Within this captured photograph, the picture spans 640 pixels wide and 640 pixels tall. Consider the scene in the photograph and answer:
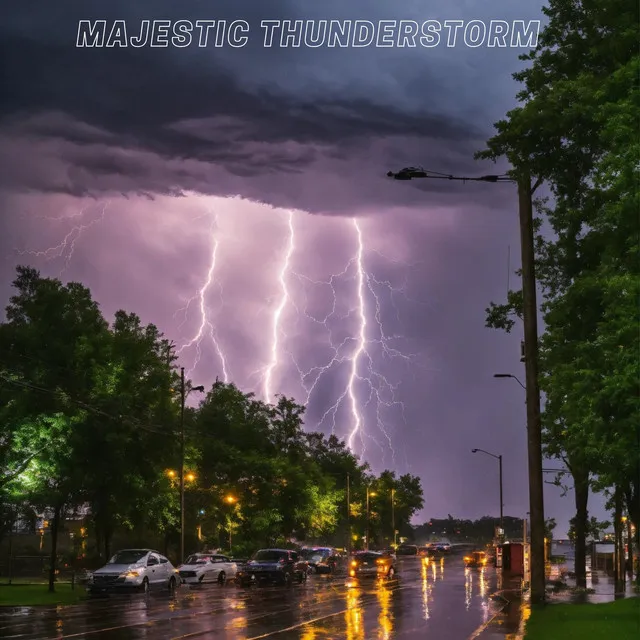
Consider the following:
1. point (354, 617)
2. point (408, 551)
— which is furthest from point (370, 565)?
point (408, 551)

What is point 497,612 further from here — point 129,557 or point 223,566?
point 223,566

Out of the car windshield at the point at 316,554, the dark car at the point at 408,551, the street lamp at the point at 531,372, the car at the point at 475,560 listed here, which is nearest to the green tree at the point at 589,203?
the street lamp at the point at 531,372

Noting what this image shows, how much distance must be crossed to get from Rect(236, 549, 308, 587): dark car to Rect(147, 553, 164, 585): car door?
8220 millimetres

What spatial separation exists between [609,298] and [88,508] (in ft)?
126

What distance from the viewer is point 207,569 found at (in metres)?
50.2

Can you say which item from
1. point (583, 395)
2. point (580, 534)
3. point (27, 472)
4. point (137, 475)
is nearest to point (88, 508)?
point (137, 475)

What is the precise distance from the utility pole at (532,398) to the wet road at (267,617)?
173cm

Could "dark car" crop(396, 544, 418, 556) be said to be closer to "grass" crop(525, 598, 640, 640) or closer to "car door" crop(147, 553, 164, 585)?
"car door" crop(147, 553, 164, 585)

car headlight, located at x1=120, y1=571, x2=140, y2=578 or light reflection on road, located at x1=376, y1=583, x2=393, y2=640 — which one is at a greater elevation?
car headlight, located at x1=120, y1=571, x2=140, y2=578

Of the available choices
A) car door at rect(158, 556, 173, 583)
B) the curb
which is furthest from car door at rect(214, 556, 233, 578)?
the curb

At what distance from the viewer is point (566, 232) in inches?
993

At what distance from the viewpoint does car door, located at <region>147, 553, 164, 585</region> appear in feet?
123

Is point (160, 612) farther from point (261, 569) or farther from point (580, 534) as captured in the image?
point (580, 534)

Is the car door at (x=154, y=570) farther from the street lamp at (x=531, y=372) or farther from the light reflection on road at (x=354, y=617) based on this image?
the street lamp at (x=531, y=372)
